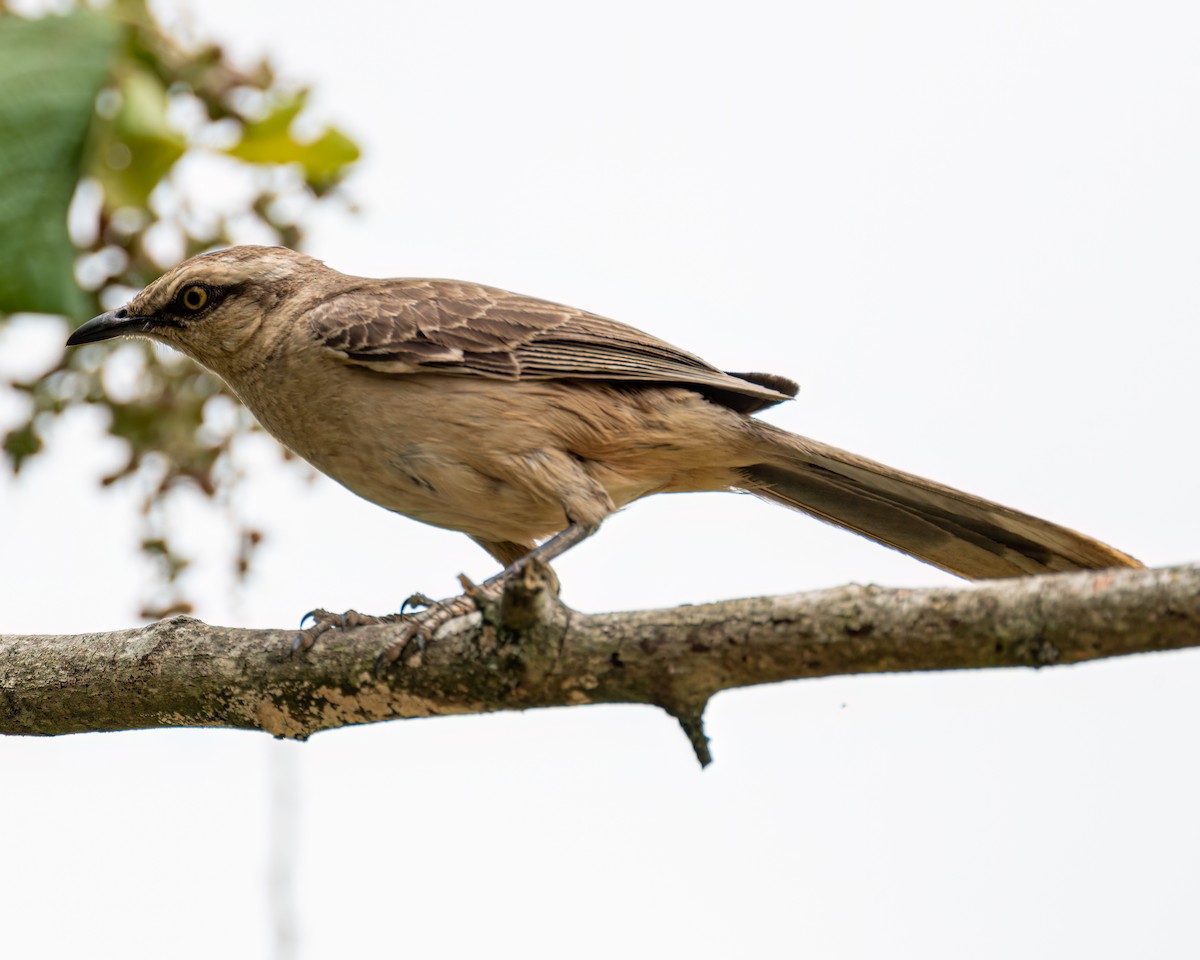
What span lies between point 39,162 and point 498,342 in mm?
2070

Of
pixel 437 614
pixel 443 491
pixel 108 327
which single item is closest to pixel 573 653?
pixel 437 614

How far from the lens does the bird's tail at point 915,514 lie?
468 cm

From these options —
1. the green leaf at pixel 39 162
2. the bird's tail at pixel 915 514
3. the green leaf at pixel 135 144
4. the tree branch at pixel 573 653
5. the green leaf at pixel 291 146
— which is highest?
the green leaf at pixel 291 146

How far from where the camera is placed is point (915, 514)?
5180 millimetres

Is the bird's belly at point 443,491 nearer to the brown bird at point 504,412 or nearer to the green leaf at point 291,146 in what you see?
the brown bird at point 504,412

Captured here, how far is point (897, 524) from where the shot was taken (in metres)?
5.27

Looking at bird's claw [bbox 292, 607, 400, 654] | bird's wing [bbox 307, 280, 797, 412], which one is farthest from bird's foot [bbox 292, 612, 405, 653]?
bird's wing [bbox 307, 280, 797, 412]

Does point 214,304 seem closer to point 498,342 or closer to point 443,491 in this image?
point 498,342

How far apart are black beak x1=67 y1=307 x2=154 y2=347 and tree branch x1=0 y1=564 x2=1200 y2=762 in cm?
120

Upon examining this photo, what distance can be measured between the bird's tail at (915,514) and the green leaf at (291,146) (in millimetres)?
2003

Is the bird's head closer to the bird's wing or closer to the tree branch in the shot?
the bird's wing

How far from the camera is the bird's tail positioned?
468 cm

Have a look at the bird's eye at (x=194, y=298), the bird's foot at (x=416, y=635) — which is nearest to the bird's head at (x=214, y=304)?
the bird's eye at (x=194, y=298)

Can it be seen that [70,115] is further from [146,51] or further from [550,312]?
[550,312]
